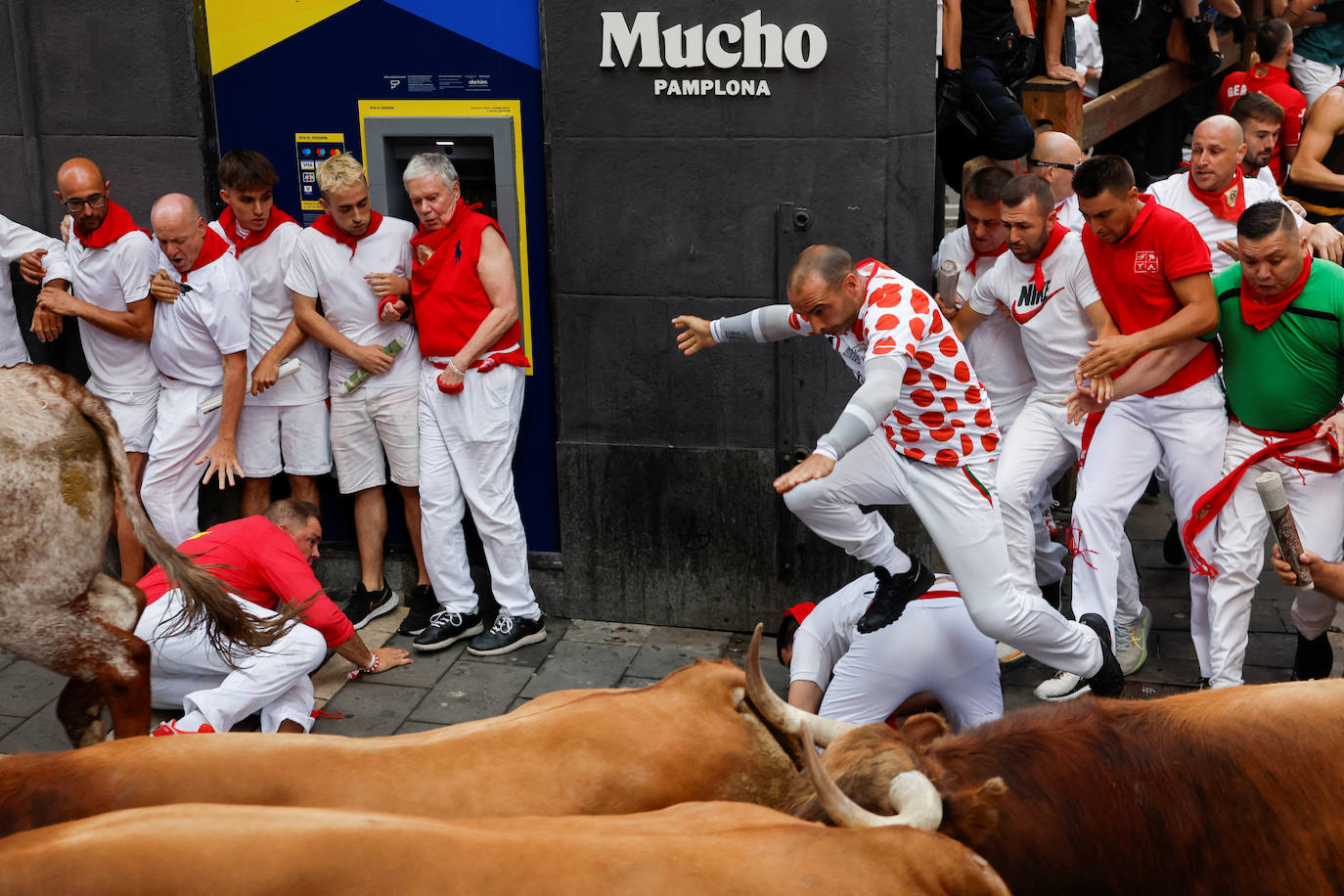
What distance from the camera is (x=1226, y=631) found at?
6016 millimetres

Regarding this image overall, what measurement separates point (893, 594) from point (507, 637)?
256 centimetres

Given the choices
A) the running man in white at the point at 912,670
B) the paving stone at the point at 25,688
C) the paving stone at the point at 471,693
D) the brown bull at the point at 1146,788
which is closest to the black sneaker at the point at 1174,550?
the running man in white at the point at 912,670

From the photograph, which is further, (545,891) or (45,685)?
(45,685)

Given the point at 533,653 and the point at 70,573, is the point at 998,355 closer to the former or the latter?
the point at 533,653

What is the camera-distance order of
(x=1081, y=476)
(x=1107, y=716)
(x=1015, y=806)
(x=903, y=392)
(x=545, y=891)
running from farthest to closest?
(x=1081, y=476), (x=903, y=392), (x=1107, y=716), (x=1015, y=806), (x=545, y=891)

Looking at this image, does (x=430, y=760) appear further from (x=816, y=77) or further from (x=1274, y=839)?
(x=816, y=77)

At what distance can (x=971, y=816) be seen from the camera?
2770 millimetres

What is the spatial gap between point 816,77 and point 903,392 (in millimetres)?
1881

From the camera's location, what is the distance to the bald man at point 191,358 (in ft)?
23.4

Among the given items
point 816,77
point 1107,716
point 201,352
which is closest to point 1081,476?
point 816,77

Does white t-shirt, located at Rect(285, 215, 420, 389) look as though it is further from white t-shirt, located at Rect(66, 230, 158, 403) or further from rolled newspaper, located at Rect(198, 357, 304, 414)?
white t-shirt, located at Rect(66, 230, 158, 403)

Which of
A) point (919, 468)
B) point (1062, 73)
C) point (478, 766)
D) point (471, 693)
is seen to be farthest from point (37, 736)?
point (1062, 73)

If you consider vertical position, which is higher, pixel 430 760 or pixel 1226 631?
pixel 430 760

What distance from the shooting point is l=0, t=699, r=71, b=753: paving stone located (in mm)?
6133
